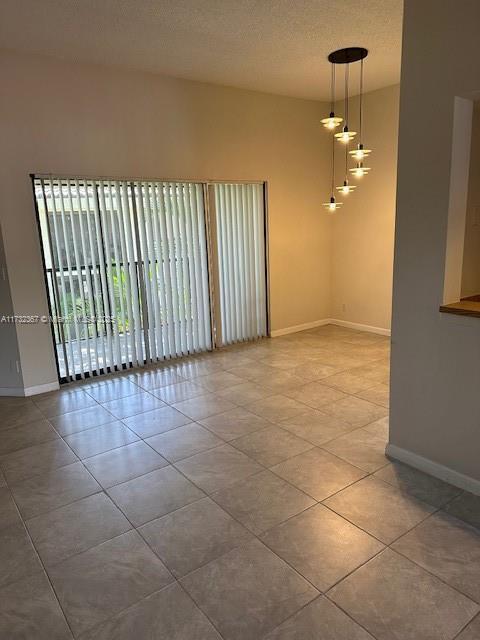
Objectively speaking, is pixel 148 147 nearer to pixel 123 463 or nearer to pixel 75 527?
pixel 123 463

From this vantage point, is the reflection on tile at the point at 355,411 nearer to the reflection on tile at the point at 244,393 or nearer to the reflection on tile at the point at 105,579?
the reflection on tile at the point at 244,393

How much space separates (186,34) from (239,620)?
13.1 ft

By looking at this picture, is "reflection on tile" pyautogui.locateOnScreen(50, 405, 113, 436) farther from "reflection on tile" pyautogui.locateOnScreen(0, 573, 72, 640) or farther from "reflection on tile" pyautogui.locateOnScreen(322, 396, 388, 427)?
"reflection on tile" pyautogui.locateOnScreen(322, 396, 388, 427)

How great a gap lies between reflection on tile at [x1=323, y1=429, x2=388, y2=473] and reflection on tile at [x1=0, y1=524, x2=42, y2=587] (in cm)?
188

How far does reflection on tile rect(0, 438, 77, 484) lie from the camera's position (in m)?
2.95

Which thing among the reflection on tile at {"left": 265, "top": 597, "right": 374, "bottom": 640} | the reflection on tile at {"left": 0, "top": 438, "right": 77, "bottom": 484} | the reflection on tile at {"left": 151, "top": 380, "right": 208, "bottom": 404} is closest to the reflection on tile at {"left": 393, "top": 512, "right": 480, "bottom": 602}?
the reflection on tile at {"left": 265, "top": 597, "right": 374, "bottom": 640}

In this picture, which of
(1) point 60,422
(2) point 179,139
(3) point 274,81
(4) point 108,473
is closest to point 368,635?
(4) point 108,473

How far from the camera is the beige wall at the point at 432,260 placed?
2.33m

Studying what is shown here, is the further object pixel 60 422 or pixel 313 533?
pixel 60 422

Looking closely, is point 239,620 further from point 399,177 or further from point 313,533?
point 399,177

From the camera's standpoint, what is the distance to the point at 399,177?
2627 mm

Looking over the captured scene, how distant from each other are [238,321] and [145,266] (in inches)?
59.4

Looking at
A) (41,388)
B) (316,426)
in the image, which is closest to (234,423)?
(316,426)

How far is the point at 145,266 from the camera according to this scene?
15.8 feet
